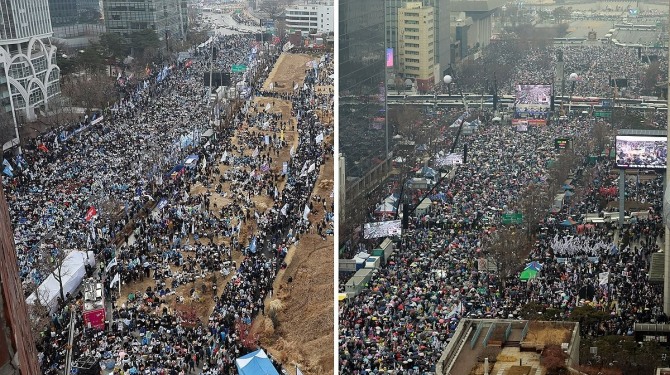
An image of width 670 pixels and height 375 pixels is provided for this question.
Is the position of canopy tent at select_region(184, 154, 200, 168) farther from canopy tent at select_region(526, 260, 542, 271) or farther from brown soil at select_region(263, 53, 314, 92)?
canopy tent at select_region(526, 260, 542, 271)

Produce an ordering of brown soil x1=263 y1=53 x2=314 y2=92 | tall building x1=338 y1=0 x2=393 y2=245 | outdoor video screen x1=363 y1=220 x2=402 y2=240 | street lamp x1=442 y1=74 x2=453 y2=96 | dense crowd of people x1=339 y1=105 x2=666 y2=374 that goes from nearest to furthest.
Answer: dense crowd of people x1=339 y1=105 x2=666 y2=374
outdoor video screen x1=363 y1=220 x2=402 y2=240
tall building x1=338 y1=0 x2=393 y2=245
street lamp x1=442 y1=74 x2=453 y2=96
brown soil x1=263 y1=53 x2=314 y2=92

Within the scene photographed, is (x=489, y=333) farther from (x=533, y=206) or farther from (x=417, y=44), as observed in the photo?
(x=417, y=44)

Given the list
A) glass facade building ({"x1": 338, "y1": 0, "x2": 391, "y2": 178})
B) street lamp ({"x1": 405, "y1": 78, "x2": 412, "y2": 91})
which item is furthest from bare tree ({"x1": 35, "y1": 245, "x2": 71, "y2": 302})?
street lamp ({"x1": 405, "y1": 78, "x2": 412, "y2": 91})

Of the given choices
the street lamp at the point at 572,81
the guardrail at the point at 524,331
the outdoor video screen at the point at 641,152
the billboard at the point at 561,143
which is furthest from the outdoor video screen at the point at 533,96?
the guardrail at the point at 524,331

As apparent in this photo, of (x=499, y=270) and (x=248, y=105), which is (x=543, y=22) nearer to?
(x=499, y=270)

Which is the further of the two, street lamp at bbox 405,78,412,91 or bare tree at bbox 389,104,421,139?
street lamp at bbox 405,78,412,91

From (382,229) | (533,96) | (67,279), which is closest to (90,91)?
(67,279)
